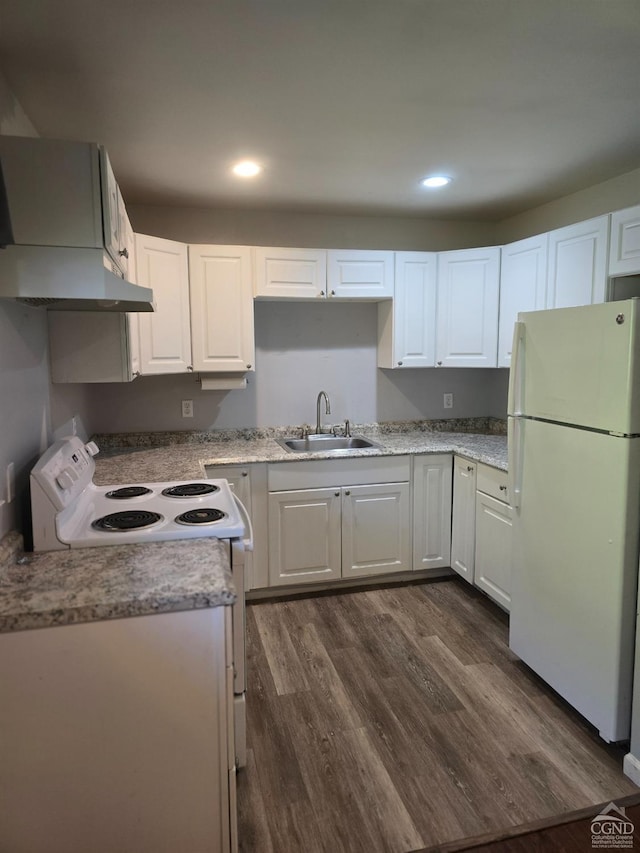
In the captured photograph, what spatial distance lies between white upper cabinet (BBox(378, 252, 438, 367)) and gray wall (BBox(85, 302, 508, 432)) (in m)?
0.29

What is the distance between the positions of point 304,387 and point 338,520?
0.97 m

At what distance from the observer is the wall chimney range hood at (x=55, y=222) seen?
1.48 meters

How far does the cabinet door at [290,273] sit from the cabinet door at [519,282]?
1.12 metres

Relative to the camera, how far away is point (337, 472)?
10.5 ft

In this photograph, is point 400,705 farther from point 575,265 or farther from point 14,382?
point 575,265

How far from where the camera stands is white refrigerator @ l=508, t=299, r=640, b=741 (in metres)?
1.89

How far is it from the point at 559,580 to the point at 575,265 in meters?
1.58

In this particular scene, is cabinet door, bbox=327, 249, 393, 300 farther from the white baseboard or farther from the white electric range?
the white baseboard

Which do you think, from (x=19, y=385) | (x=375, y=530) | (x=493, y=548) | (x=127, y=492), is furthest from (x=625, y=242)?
(x=19, y=385)

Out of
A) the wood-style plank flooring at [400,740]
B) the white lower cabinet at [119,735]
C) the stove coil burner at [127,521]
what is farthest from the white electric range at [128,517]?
the white lower cabinet at [119,735]

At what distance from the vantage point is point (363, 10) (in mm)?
1403

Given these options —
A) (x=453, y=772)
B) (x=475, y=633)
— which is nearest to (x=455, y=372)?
(x=475, y=633)

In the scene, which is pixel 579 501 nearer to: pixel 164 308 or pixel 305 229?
pixel 164 308

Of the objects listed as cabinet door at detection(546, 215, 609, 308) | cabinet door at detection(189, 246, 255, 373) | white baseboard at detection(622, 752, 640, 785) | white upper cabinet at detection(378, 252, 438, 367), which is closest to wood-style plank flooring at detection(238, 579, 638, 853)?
white baseboard at detection(622, 752, 640, 785)
